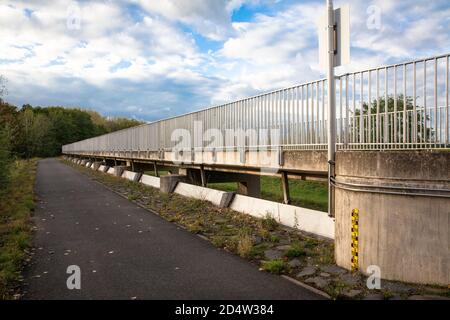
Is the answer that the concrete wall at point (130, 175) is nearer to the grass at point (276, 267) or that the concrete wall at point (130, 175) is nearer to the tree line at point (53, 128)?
the grass at point (276, 267)


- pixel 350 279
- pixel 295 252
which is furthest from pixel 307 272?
pixel 295 252

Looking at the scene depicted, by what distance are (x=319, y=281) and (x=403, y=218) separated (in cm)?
147

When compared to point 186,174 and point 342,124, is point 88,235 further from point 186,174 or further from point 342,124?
point 186,174

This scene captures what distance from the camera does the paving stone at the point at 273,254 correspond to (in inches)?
279

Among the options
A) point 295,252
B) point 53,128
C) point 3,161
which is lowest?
point 295,252

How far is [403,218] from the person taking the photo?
553 cm

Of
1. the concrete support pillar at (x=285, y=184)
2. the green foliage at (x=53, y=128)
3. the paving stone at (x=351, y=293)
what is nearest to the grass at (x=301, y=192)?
the concrete support pillar at (x=285, y=184)

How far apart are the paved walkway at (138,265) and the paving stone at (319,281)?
11.7 inches

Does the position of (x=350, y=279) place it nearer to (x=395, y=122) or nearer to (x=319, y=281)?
(x=319, y=281)

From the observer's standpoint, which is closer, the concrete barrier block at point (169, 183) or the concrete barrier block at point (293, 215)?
the concrete barrier block at point (293, 215)

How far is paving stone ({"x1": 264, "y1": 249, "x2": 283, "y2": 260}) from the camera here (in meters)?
7.08

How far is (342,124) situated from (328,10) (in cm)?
212

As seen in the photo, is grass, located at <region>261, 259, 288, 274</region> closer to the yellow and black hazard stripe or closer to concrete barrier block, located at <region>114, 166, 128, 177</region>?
the yellow and black hazard stripe
